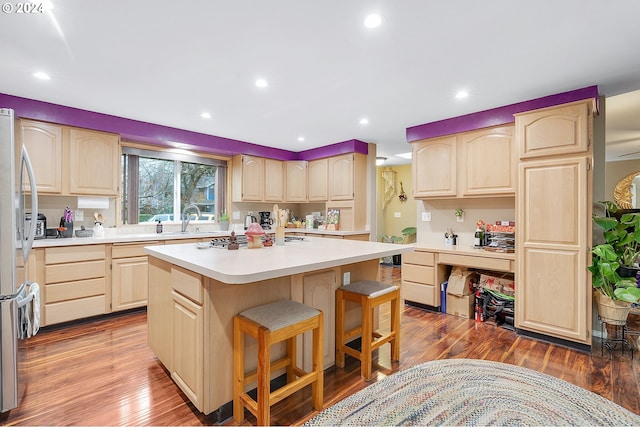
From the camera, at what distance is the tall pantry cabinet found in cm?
257

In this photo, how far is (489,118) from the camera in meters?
3.36

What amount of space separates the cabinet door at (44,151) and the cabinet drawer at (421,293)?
13.8 feet

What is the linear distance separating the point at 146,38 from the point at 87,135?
214 centimetres

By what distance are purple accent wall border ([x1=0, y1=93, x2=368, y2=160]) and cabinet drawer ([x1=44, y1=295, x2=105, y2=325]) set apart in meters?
1.93

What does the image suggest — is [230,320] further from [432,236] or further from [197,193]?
[197,193]

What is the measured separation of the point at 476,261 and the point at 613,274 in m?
1.07

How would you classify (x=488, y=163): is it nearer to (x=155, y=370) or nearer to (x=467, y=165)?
(x=467, y=165)

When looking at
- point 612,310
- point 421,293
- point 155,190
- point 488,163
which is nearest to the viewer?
point 612,310

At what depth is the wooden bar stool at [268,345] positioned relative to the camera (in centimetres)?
153

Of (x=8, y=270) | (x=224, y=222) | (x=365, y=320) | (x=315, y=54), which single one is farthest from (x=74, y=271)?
(x=315, y=54)

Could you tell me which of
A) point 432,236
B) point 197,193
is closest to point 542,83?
point 432,236

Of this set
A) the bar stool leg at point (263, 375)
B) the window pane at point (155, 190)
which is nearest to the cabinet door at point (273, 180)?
the window pane at point (155, 190)

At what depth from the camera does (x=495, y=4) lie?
1672 millimetres

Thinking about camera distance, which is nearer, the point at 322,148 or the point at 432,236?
the point at 432,236
